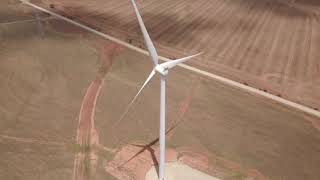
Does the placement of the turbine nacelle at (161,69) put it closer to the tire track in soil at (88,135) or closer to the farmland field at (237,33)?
the tire track in soil at (88,135)

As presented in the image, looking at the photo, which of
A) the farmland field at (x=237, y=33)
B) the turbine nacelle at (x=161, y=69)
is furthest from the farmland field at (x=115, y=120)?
the turbine nacelle at (x=161, y=69)

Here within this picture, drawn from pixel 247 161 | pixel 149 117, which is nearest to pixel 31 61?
pixel 149 117

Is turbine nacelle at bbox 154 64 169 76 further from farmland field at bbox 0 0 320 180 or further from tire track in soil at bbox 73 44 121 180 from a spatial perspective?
tire track in soil at bbox 73 44 121 180

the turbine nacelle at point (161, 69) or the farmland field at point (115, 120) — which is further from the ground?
the turbine nacelle at point (161, 69)

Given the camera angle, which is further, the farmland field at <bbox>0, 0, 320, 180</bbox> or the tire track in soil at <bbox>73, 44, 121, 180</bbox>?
the farmland field at <bbox>0, 0, 320, 180</bbox>

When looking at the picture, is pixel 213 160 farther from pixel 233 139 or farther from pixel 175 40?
pixel 175 40

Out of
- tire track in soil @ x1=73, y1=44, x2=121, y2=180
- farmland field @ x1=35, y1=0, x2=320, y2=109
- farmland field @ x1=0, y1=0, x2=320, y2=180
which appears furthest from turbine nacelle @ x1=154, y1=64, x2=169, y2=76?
farmland field @ x1=35, y1=0, x2=320, y2=109
